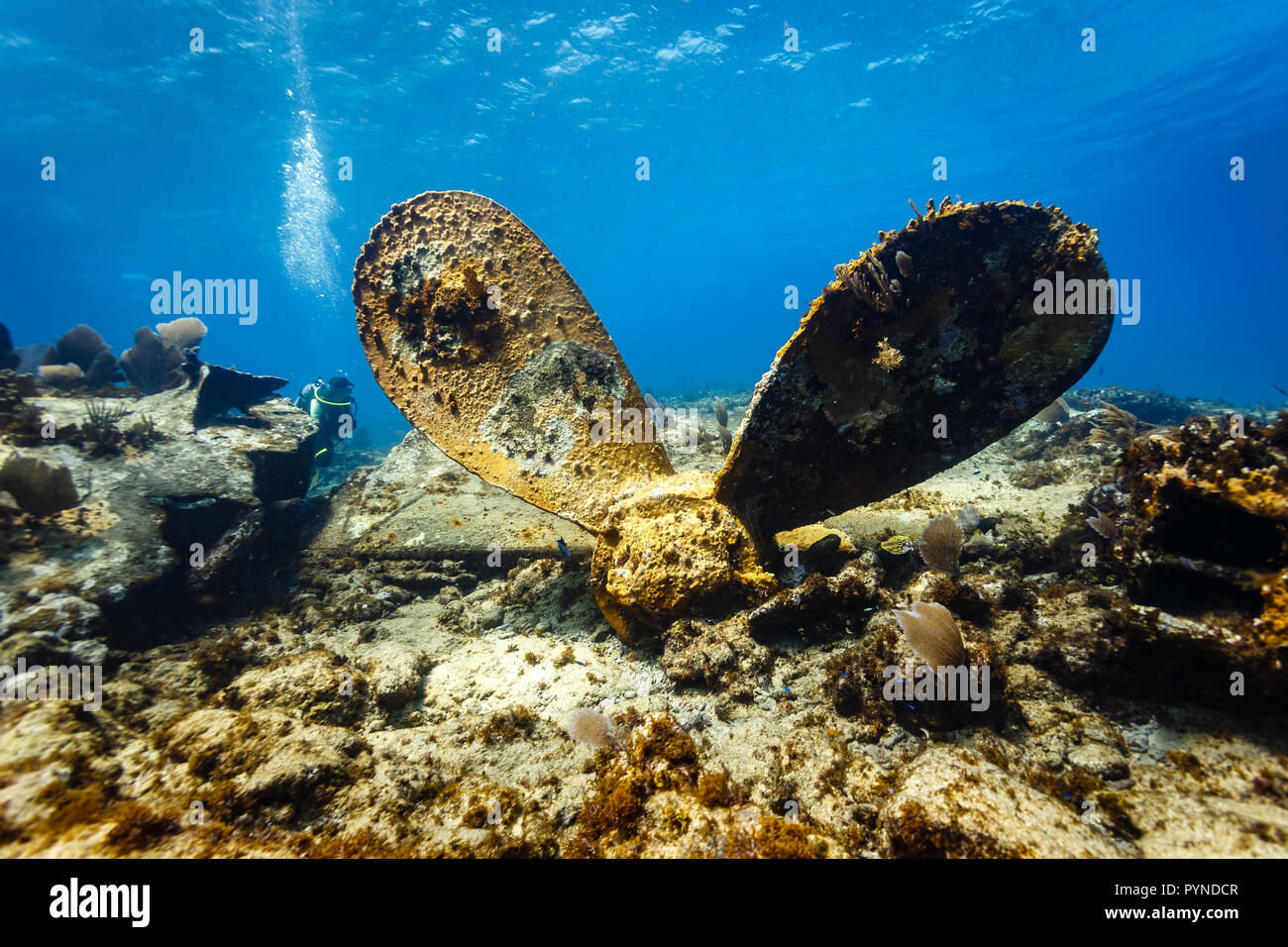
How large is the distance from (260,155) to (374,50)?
15.9 m

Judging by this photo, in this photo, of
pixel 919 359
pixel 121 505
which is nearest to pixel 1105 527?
pixel 919 359

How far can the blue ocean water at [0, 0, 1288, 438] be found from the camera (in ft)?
88.7

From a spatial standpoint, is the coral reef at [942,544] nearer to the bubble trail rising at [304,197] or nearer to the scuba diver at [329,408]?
the scuba diver at [329,408]

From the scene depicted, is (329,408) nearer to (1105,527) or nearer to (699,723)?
(699,723)

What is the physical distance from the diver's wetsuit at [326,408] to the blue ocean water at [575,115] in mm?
24339

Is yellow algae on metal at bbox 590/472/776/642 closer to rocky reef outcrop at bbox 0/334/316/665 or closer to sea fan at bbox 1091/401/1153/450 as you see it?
rocky reef outcrop at bbox 0/334/316/665

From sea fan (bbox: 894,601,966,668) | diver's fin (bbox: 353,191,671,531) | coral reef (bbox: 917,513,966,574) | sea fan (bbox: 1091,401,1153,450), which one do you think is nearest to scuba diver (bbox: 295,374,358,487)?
diver's fin (bbox: 353,191,671,531)

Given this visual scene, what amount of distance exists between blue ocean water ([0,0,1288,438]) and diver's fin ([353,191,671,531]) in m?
32.1

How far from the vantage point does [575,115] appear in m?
38.1

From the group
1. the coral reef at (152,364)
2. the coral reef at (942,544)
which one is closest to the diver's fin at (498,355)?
the coral reef at (942,544)

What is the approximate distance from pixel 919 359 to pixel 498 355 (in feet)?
13.5

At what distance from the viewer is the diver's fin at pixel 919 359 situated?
3.51 m

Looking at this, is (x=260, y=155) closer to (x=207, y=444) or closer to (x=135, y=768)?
(x=207, y=444)
